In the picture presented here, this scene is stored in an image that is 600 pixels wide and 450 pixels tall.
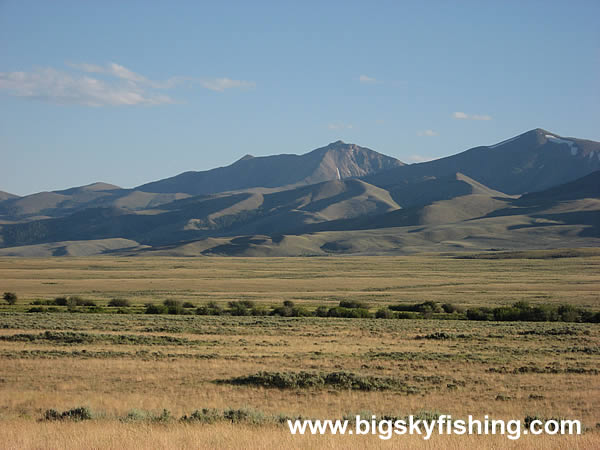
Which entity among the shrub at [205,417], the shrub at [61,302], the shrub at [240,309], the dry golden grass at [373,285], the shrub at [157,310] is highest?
the shrub at [205,417]

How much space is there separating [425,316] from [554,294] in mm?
29265

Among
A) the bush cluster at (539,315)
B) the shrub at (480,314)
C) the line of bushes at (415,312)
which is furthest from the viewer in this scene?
the shrub at (480,314)

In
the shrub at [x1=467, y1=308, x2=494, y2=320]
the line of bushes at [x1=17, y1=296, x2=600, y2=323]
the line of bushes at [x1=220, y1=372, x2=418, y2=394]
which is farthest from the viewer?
the shrub at [x1=467, y1=308, x2=494, y2=320]

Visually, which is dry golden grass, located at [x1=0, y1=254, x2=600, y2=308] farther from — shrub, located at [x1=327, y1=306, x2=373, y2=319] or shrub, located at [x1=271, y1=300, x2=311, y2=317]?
shrub, located at [x1=327, y1=306, x2=373, y2=319]

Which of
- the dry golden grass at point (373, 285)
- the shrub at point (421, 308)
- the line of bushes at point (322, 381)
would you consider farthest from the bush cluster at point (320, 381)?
the dry golden grass at point (373, 285)

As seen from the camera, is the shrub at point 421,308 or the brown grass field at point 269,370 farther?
the shrub at point 421,308

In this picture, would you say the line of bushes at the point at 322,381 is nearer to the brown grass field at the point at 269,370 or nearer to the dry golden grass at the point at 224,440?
the brown grass field at the point at 269,370

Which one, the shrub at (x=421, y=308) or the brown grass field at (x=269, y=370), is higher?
the brown grass field at (x=269, y=370)

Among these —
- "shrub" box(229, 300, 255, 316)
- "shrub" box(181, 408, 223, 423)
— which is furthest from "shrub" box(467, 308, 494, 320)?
"shrub" box(181, 408, 223, 423)

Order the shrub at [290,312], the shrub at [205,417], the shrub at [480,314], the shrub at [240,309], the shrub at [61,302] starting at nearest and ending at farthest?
the shrub at [205,417], the shrub at [480,314], the shrub at [290,312], the shrub at [240,309], the shrub at [61,302]

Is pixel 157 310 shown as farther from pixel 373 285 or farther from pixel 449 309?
pixel 373 285

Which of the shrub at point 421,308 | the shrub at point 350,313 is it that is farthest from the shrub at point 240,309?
the shrub at point 421,308

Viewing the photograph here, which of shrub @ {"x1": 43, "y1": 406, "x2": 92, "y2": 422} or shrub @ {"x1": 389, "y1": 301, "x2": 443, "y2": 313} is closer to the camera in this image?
shrub @ {"x1": 43, "y1": 406, "x2": 92, "y2": 422}

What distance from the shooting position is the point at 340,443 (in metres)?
10.9
